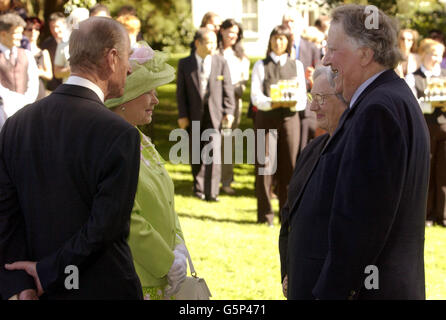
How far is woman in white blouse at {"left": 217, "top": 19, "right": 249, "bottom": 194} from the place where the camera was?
10617 millimetres

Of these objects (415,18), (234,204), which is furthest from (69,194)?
(415,18)

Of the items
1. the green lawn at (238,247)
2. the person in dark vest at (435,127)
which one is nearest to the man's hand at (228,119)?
the green lawn at (238,247)

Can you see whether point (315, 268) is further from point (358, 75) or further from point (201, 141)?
point (201, 141)

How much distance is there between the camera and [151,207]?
3428 millimetres

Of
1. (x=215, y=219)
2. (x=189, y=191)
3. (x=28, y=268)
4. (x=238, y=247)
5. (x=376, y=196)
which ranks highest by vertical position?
(x=376, y=196)

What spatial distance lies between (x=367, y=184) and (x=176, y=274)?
1168mm

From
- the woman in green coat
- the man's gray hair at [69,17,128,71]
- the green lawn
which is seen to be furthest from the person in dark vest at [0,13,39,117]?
the man's gray hair at [69,17,128,71]

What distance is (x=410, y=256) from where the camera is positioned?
113 inches

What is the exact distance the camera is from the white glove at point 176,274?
344 cm

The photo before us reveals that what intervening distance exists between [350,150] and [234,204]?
25.0ft

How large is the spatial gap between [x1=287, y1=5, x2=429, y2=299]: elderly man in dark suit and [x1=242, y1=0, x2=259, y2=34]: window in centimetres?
2859

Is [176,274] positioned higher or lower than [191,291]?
higher

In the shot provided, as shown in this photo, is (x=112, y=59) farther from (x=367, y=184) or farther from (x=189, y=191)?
(x=189, y=191)

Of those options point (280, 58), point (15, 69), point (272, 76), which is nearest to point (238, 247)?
point (272, 76)
